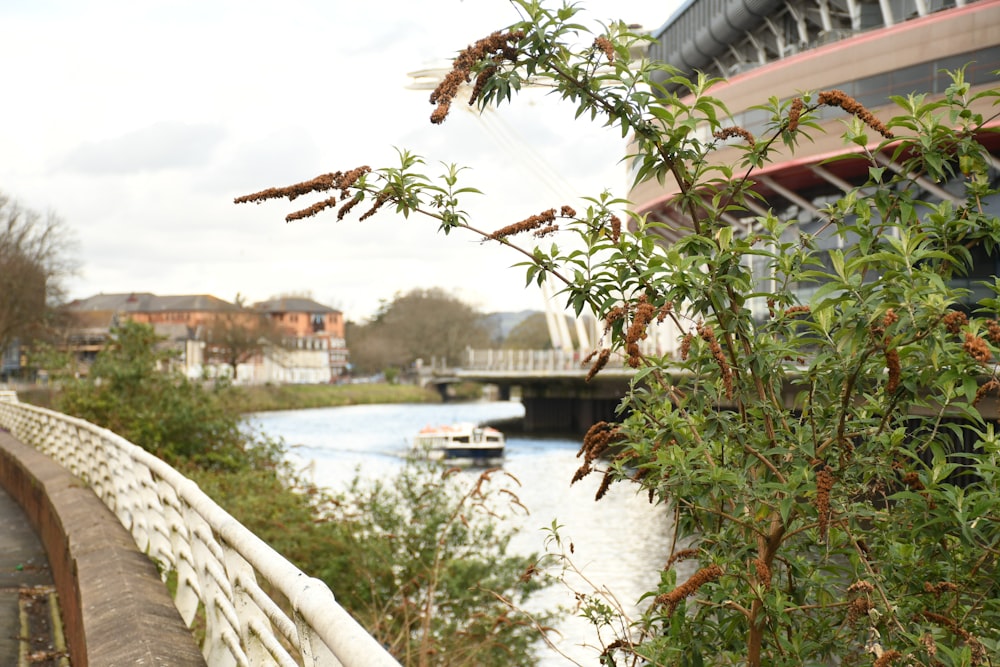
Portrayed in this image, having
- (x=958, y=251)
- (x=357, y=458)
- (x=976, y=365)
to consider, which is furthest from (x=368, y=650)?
(x=357, y=458)

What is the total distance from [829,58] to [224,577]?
121 feet

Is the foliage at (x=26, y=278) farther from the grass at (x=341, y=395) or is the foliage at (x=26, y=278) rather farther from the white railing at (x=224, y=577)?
the white railing at (x=224, y=577)

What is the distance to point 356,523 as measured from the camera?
12.9 metres

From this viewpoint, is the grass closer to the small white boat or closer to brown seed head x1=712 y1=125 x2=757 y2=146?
the small white boat

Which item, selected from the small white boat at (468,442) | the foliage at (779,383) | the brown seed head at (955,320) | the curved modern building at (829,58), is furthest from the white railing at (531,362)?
the brown seed head at (955,320)

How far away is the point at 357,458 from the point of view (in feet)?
135

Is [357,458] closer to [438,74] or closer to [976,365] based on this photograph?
[438,74]

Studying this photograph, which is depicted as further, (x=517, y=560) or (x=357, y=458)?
(x=357, y=458)

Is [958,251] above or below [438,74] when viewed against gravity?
below

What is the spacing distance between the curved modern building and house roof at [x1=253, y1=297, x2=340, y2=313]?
416 ft

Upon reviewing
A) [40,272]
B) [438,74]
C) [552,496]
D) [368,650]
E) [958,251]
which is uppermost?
[438,74]

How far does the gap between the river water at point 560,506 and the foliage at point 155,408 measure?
796 mm

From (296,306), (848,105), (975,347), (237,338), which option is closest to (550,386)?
(237,338)

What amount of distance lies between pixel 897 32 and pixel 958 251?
1332 inches
